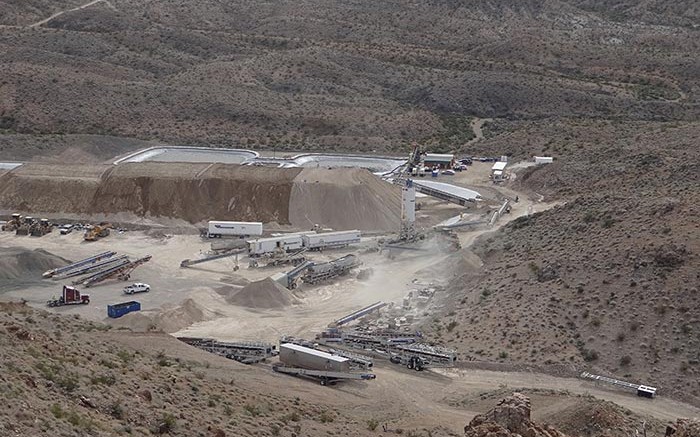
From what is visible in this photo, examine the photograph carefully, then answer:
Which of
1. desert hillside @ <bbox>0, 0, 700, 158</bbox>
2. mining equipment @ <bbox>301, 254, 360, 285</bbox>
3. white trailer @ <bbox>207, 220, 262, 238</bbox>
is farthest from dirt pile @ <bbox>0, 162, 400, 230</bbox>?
desert hillside @ <bbox>0, 0, 700, 158</bbox>

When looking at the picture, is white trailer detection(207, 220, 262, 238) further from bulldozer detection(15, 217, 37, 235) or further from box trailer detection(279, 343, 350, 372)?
box trailer detection(279, 343, 350, 372)

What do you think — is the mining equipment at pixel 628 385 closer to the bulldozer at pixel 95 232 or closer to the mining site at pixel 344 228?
the mining site at pixel 344 228

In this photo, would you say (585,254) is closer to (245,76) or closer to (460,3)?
(245,76)

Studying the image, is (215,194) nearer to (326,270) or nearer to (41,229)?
(41,229)

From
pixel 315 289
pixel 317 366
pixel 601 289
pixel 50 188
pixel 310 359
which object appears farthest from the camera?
pixel 50 188

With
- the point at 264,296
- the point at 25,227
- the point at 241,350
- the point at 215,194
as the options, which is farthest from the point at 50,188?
the point at 241,350

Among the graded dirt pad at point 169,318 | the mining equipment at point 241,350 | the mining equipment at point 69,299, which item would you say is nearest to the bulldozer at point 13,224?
the mining equipment at point 69,299
